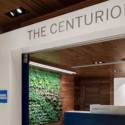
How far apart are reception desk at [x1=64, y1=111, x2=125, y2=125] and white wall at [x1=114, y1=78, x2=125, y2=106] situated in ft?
9.88

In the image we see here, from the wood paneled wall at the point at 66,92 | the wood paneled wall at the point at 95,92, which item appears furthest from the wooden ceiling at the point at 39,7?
the wood paneled wall at the point at 95,92

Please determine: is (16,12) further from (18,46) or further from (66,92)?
(66,92)

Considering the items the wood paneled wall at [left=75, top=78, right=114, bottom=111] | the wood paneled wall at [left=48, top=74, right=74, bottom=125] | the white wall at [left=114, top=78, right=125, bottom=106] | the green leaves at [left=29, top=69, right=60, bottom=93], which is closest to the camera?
the green leaves at [left=29, top=69, right=60, bottom=93]

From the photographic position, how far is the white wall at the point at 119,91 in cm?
856

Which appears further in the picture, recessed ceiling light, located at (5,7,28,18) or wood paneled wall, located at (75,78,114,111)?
wood paneled wall, located at (75,78,114,111)

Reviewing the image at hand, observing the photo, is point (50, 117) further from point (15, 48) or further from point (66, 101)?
point (15, 48)

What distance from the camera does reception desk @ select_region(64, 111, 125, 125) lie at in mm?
5484

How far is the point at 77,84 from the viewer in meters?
→ 9.44

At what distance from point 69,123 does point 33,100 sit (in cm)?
158

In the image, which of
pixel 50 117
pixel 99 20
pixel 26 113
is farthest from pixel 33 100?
pixel 99 20

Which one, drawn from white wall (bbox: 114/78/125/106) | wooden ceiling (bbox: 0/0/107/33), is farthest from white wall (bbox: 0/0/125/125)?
white wall (bbox: 114/78/125/106)

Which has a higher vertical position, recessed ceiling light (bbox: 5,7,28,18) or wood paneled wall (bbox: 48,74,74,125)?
recessed ceiling light (bbox: 5,7,28,18)

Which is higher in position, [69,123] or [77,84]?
[77,84]

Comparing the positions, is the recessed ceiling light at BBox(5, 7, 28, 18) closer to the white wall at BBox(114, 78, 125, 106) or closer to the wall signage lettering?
the wall signage lettering
